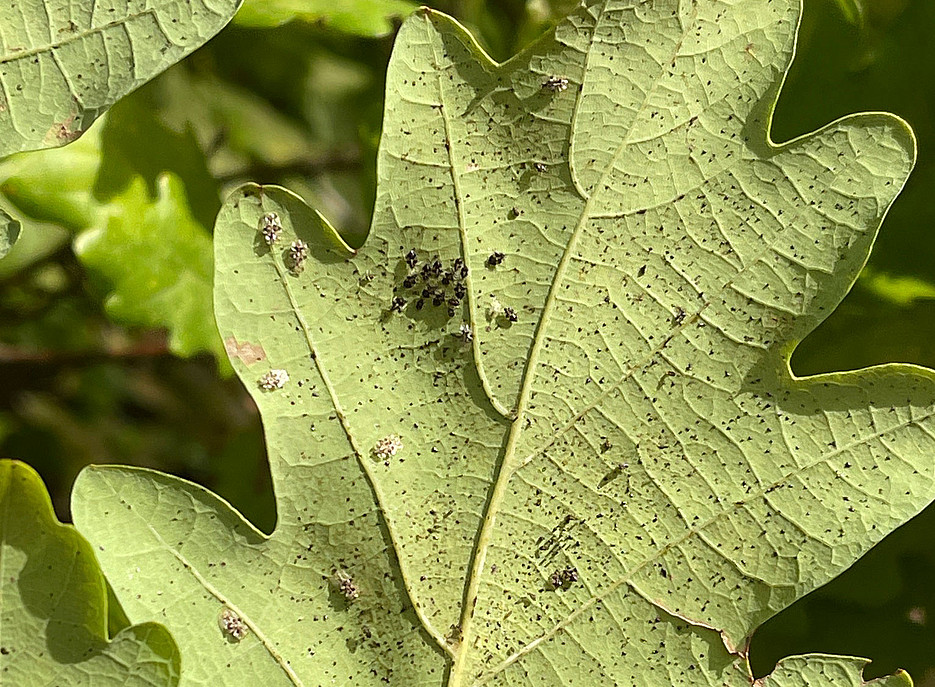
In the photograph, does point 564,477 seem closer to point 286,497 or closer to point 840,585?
point 286,497

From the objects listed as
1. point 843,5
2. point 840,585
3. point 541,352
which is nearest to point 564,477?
point 541,352

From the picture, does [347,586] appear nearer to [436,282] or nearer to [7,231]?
[436,282]

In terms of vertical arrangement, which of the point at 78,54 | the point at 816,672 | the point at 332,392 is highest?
the point at 78,54

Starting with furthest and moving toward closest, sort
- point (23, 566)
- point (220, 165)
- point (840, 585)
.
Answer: point (220, 165)
point (840, 585)
point (23, 566)

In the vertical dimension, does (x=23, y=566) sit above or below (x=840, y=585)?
above

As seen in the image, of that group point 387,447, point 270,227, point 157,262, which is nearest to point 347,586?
point 387,447

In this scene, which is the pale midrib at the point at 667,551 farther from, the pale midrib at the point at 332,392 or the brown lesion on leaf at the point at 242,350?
the brown lesion on leaf at the point at 242,350

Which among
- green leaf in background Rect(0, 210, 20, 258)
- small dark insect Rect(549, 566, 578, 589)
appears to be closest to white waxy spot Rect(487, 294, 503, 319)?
small dark insect Rect(549, 566, 578, 589)
